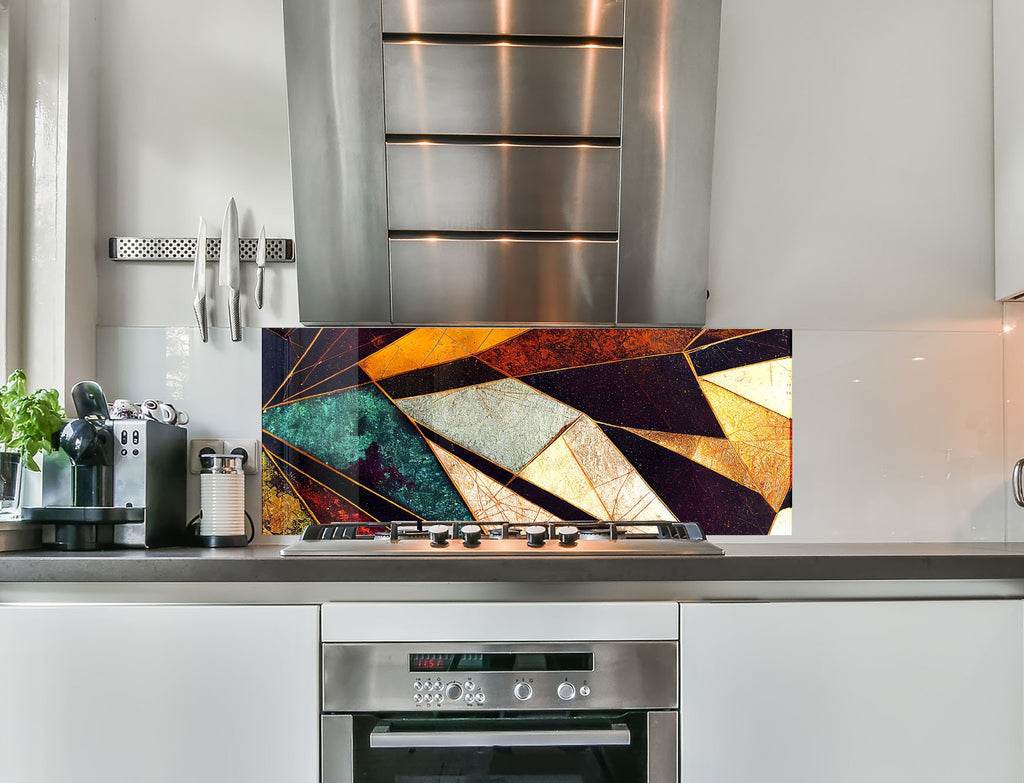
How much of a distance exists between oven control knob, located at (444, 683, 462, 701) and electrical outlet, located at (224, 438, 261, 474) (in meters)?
0.85

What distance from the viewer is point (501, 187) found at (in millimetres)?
1864

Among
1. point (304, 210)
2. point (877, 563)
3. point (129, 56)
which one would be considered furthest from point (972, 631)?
point (129, 56)

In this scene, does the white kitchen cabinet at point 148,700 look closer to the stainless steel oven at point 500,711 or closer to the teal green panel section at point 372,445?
the stainless steel oven at point 500,711

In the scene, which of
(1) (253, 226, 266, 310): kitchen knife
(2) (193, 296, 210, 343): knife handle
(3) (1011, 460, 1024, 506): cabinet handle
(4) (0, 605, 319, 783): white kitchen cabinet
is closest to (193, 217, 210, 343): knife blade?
(2) (193, 296, 210, 343): knife handle

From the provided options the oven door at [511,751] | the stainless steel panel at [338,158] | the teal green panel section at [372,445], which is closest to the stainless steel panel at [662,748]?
the oven door at [511,751]

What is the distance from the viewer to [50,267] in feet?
6.24

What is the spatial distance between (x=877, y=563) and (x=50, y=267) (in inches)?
75.6

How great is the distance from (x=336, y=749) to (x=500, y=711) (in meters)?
0.30

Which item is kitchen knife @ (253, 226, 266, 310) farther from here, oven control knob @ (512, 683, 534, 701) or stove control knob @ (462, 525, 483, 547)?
oven control knob @ (512, 683, 534, 701)

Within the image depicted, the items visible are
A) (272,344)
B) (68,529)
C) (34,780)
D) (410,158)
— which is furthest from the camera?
(272,344)

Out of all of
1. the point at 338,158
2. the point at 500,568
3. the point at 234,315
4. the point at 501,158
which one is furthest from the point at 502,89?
the point at 500,568

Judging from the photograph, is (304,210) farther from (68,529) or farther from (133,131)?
(68,529)

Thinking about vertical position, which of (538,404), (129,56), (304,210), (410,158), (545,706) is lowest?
(545,706)

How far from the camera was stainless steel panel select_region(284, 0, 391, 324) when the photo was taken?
71.0 inches
